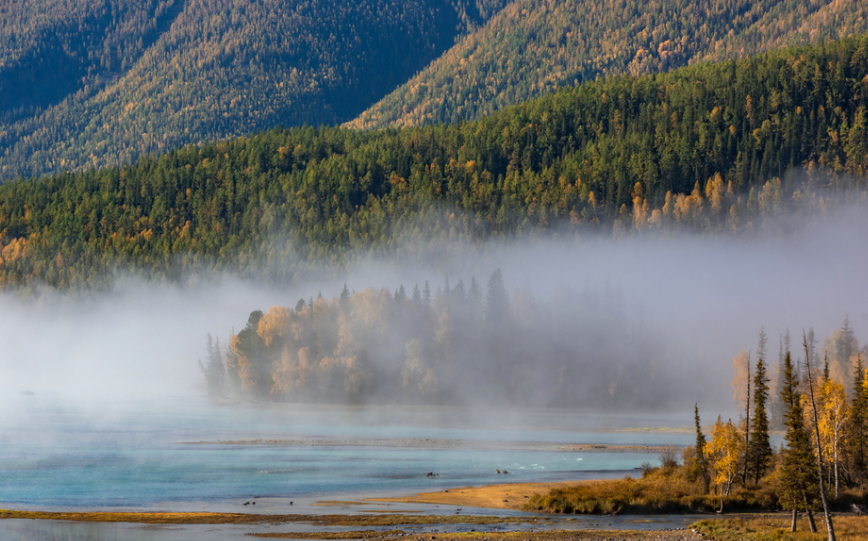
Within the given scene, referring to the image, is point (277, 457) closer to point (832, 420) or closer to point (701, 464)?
point (701, 464)

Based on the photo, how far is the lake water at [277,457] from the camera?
88.8 metres

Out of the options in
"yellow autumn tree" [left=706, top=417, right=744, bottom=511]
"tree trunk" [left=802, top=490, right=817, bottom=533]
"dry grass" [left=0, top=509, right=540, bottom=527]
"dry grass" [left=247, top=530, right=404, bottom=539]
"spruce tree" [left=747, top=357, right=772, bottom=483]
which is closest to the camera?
"tree trunk" [left=802, top=490, right=817, bottom=533]

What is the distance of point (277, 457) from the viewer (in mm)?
126000

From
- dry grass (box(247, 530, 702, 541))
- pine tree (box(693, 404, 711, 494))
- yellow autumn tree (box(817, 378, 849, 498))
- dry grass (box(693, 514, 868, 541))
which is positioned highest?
yellow autumn tree (box(817, 378, 849, 498))

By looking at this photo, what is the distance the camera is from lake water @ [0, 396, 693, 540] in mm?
88812

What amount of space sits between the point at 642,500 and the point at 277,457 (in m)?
58.6

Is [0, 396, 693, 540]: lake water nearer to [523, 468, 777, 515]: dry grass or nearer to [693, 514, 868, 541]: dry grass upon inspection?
[523, 468, 777, 515]: dry grass

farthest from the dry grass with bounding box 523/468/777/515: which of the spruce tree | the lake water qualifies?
the lake water

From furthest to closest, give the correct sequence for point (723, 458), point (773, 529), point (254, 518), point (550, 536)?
1. point (723, 458)
2. point (254, 518)
3. point (773, 529)
4. point (550, 536)

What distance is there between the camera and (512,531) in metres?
69.3

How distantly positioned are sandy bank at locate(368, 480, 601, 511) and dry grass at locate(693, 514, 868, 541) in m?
18.0

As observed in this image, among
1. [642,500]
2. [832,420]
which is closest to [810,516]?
[642,500]

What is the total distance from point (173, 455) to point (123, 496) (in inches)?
1449

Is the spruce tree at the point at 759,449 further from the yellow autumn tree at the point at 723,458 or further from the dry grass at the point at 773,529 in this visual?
the dry grass at the point at 773,529
